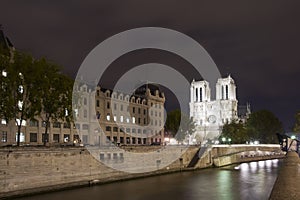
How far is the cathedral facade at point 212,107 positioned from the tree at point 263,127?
94.2ft

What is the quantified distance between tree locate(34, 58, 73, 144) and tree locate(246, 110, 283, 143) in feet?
287

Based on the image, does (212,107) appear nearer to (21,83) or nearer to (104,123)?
(104,123)

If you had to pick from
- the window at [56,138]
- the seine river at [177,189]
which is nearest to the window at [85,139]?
the window at [56,138]

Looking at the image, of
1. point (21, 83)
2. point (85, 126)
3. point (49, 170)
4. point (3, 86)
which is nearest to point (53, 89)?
point (21, 83)

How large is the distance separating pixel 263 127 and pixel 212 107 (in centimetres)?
4425

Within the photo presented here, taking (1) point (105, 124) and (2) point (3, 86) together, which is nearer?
(2) point (3, 86)

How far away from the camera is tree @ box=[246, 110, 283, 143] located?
400 feet

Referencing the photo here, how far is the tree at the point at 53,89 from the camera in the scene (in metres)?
44.9

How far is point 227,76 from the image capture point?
166 meters

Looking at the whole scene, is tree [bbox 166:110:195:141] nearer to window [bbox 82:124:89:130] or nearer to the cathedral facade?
window [bbox 82:124:89:130]

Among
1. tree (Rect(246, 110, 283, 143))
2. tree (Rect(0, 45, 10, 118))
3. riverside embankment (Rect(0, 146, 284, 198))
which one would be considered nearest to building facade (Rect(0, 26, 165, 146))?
riverside embankment (Rect(0, 146, 284, 198))

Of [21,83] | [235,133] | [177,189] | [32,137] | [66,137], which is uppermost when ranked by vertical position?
[21,83]

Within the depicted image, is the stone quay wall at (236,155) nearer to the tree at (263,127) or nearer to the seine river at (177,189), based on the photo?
the tree at (263,127)

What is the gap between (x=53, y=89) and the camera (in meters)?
48.0
